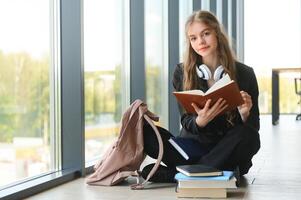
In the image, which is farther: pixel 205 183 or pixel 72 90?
pixel 72 90

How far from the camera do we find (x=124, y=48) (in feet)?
11.5

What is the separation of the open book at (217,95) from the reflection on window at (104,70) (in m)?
0.95

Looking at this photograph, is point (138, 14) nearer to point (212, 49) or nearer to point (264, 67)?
point (212, 49)

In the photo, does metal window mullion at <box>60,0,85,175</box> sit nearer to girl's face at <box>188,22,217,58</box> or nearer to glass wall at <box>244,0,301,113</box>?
girl's face at <box>188,22,217,58</box>

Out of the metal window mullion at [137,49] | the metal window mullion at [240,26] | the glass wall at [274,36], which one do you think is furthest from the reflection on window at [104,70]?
the glass wall at [274,36]

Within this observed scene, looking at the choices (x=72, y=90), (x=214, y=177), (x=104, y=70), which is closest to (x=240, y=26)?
(x=104, y=70)

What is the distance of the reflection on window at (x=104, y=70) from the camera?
9.60 ft

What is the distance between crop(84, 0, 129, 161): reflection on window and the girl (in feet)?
2.23

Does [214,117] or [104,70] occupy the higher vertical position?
[104,70]

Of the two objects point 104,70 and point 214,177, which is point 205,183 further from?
point 104,70

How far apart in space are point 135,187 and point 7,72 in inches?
28.1

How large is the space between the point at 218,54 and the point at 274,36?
261 inches

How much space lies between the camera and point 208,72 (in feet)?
7.22

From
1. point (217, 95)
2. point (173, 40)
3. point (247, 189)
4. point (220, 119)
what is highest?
point (173, 40)
